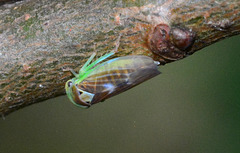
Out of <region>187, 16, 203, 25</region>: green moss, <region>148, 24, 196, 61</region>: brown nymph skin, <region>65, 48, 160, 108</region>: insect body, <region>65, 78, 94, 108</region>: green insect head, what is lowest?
<region>65, 78, 94, 108</region>: green insect head

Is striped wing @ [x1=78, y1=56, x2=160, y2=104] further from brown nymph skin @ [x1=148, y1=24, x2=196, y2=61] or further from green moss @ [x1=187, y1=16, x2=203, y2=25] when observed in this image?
green moss @ [x1=187, y1=16, x2=203, y2=25]

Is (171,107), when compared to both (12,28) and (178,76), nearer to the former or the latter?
(178,76)

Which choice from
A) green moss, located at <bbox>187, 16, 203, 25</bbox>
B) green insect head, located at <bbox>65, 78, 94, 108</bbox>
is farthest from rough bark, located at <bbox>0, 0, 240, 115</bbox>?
green insect head, located at <bbox>65, 78, 94, 108</bbox>

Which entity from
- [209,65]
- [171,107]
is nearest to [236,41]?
[209,65]

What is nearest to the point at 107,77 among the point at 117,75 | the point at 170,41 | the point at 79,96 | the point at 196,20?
the point at 117,75

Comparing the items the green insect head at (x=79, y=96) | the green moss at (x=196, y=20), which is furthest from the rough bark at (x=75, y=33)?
the green insect head at (x=79, y=96)

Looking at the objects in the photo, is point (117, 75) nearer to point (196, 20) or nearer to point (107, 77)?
point (107, 77)

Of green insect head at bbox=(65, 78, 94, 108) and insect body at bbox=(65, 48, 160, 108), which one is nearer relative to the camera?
insect body at bbox=(65, 48, 160, 108)
